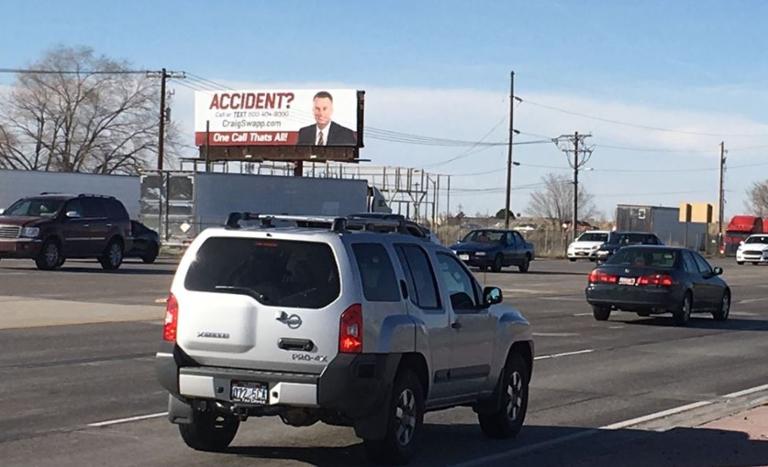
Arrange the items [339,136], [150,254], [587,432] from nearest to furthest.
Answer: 1. [587,432]
2. [150,254]
3. [339,136]

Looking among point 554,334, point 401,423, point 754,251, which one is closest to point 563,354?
point 554,334

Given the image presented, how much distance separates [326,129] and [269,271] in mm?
66227

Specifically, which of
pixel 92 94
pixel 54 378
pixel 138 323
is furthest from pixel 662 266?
pixel 92 94

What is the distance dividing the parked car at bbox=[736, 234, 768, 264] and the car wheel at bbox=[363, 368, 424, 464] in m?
61.1

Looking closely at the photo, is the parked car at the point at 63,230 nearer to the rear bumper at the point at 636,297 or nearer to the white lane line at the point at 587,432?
the rear bumper at the point at 636,297

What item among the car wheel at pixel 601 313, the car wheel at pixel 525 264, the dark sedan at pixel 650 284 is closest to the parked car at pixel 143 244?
the car wheel at pixel 525 264

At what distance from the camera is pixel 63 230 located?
35344 millimetres

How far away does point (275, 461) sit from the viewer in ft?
33.2

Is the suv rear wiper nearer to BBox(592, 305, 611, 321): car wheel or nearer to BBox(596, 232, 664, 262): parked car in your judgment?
BBox(592, 305, 611, 321): car wheel

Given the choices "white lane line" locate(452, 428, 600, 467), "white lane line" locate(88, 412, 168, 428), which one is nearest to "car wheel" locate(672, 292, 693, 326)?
"white lane line" locate(452, 428, 600, 467)

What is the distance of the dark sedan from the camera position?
84.0ft

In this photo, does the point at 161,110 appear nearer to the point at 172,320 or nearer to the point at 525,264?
the point at 525,264

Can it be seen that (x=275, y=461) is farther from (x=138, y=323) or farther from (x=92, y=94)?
(x=92, y=94)

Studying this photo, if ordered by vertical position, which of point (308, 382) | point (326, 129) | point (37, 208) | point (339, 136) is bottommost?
point (308, 382)
